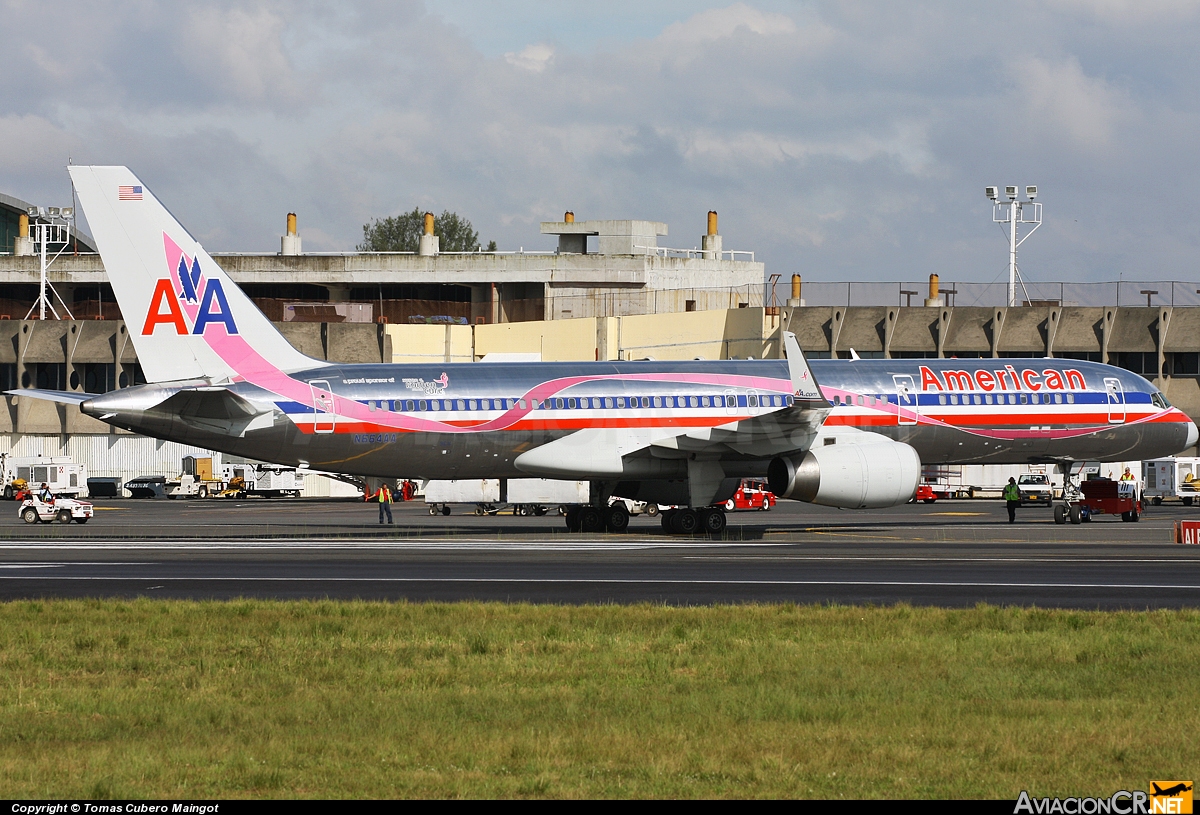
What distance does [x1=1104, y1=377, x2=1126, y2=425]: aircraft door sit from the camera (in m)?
42.3

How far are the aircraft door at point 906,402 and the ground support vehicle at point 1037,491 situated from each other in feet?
95.4

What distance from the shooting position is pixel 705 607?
20.3 m

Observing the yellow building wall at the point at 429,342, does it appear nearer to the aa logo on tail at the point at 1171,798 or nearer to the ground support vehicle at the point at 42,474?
the ground support vehicle at the point at 42,474

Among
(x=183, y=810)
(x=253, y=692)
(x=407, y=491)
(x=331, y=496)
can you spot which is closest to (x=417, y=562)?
(x=253, y=692)

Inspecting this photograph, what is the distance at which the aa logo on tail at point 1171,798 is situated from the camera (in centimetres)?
865

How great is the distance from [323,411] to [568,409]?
709 cm

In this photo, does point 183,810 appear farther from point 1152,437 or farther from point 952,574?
point 1152,437

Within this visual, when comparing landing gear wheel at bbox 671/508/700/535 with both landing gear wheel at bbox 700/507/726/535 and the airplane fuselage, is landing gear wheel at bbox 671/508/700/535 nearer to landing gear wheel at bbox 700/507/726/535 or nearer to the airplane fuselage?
landing gear wheel at bbox 700/507/726/535

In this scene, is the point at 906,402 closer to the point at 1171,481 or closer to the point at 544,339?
the point at 1171,481

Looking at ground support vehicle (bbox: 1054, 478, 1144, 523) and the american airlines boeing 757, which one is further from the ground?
the american airlines boeing 757

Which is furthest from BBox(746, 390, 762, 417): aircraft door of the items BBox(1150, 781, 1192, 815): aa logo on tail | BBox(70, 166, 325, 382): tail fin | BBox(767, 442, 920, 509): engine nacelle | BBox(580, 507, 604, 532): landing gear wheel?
BBox(1150, 781, 1192, 815): aa logo on tail

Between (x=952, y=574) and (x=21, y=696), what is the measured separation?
60.4ft

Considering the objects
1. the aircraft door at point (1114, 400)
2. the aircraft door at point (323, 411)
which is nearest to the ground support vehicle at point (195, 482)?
the aircraft door at point (323, 411)

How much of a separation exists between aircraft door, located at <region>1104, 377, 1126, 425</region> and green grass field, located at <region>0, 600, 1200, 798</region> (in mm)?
24743
